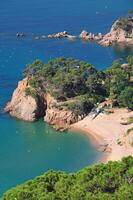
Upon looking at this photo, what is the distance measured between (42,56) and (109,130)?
31.5m

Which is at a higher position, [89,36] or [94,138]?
[89,36]

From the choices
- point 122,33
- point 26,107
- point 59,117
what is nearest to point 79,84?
point 59,117

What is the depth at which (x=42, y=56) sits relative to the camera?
93250 millimetres

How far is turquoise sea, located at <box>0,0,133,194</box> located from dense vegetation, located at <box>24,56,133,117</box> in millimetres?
3971

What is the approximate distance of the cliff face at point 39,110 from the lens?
6756 cm

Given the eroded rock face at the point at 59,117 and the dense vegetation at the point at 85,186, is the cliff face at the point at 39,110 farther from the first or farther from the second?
the dense vegetation at the point at 85,186

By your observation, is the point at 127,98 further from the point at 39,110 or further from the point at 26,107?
the point at 26,107

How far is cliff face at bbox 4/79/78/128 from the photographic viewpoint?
222ft

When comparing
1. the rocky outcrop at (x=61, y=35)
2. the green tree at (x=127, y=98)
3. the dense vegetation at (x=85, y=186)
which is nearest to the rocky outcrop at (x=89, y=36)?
the rocky outcrop at (x=61, y=35)

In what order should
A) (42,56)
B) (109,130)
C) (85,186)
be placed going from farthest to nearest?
(42,56) < (109,130) < (85,186)

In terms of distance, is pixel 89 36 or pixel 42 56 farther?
pixel 89 36

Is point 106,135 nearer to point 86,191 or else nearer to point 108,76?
point 108,76

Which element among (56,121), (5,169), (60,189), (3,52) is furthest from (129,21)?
(60,189)

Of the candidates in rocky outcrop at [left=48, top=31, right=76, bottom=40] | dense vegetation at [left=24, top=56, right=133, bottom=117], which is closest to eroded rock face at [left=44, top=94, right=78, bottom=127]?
dense vegetation at [left=24, top=56, right=133, bottom=117]
